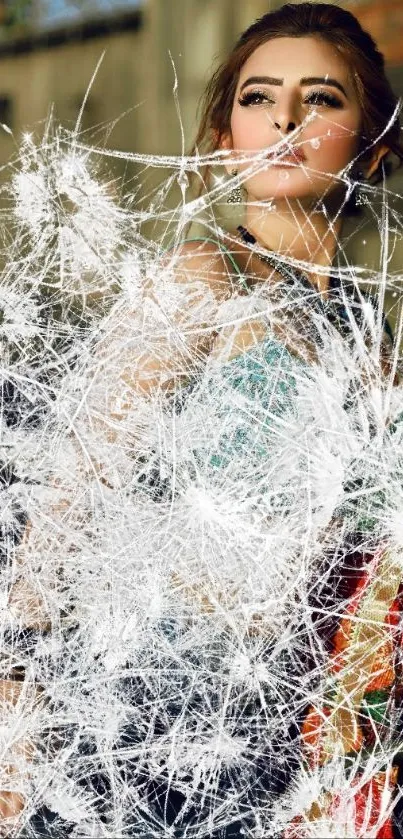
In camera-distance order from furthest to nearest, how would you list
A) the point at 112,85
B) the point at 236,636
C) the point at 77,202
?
the point at 112,85 → the point at 77,202 → the point at 236,636

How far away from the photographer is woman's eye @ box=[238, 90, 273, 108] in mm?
905

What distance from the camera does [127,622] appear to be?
0.89m

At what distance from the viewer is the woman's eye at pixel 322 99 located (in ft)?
2.92

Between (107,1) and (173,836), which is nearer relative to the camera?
(173,836)

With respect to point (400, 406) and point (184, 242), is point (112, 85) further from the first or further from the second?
point (400, 406)

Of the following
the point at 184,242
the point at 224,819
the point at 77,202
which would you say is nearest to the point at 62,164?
the point at 77,202

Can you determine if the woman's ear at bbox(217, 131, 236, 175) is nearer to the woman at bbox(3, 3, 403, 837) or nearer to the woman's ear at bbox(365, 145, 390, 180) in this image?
the woman at bbox(3, 3, 403, 837)

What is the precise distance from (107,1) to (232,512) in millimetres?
753

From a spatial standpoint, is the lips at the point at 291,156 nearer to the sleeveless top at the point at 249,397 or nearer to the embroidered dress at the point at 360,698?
the sleeveless top at the point at 249,397

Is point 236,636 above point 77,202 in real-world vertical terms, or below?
below

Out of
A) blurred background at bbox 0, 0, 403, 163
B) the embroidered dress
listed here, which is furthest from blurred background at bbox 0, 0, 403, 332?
the embroidered dress

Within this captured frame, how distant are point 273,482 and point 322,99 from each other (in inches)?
15.0

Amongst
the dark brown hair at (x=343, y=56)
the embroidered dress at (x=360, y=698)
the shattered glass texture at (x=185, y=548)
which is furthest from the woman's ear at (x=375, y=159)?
the embroidered dress at (x=360, y=698)

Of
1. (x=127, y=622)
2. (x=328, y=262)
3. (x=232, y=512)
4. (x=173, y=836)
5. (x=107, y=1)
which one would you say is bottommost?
(x=173, y=836)
